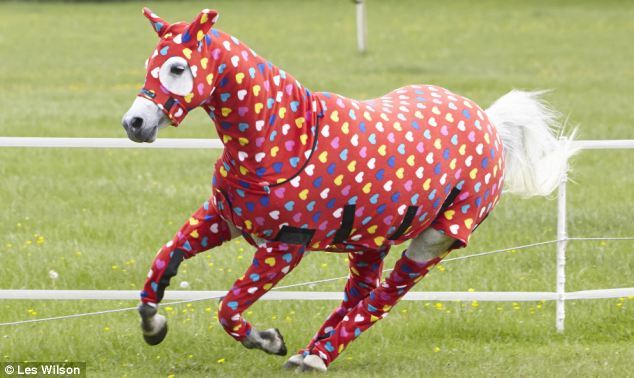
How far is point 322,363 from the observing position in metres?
5.50

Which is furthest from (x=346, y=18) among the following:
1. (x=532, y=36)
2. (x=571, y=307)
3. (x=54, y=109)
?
(x=571, y=307)

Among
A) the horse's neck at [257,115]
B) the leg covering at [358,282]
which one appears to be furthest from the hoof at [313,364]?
the horse's neck at [257,115]

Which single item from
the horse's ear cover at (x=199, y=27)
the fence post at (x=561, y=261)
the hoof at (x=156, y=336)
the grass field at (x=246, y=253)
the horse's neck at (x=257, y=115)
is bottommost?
the grass field at (x=246, y=253)

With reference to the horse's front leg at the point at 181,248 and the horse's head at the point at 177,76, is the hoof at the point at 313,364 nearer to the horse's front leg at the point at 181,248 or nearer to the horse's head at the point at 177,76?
the horse's front leg at the point at 181,248

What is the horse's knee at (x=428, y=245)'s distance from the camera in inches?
212

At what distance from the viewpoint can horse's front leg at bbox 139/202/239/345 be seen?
5074 millimetres

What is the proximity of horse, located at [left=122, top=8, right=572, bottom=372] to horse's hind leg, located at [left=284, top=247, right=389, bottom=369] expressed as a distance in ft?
0.04

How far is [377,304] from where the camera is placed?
5.46m

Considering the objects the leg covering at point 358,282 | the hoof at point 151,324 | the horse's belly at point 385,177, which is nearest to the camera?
the horse's belly at point 385,177

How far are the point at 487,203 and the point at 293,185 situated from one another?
114 cm

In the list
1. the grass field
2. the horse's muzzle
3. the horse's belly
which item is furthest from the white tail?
the horse's muzzle

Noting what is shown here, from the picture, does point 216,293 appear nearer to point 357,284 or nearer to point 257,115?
point 357,284

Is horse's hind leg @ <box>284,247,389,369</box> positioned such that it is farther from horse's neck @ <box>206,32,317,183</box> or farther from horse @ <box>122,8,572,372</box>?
horse's neck @ <box>206,32,317,183</box>

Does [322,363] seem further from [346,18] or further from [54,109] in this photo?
[346,18]
